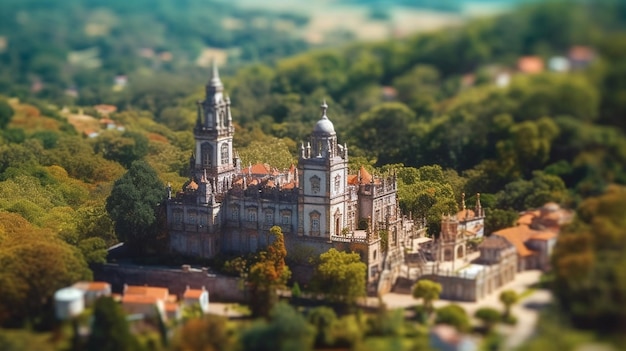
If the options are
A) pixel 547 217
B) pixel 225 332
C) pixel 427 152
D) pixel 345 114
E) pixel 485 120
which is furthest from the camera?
pixel 345 114

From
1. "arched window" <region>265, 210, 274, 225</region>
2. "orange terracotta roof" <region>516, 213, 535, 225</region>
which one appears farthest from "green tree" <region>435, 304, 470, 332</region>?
"arched window" <region>265, 210, 274, 225</region>

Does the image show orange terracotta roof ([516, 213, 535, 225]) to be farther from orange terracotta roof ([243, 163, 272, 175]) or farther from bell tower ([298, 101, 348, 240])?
orange terracotta roof ([243, 163, 272, 175])

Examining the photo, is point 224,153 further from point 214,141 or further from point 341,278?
point 341,278

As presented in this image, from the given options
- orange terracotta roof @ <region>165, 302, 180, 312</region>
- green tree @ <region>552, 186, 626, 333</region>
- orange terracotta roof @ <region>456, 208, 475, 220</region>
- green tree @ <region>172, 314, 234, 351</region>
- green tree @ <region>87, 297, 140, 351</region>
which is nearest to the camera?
green tree @ <region>552, 186, 626, 333</region>

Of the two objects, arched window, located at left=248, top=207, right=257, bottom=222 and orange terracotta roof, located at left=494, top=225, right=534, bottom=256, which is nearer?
orange terracotta roof, located at left=494, top=225, right=534, bottom=256

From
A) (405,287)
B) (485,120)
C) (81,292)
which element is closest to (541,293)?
(405,287)

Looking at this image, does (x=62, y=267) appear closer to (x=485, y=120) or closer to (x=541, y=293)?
(x=541, y=293)

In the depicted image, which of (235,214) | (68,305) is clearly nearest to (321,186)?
(235,214)
